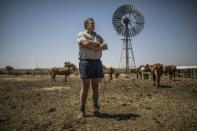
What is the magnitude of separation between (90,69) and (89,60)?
0.21 metres

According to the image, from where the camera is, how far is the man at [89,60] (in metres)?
4.80

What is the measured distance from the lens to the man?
189 inches

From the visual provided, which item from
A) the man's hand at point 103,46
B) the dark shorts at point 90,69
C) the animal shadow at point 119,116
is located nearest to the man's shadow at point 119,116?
the animal shadow at point 119,116

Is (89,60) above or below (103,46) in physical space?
below

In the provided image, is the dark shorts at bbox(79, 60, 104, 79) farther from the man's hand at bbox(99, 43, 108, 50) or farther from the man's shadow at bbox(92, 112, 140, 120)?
the man's shadow at bbox(92, 112, 140, 120)

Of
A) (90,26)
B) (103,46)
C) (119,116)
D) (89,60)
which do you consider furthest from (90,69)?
(119,116)

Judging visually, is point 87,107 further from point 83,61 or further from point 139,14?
point 139,14

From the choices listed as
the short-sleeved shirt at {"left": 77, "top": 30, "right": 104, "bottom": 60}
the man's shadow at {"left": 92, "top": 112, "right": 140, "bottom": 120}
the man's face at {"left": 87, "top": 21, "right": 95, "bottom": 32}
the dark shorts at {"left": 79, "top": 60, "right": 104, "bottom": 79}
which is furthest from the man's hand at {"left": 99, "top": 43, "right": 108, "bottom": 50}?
the man's shadow at {"left": 92, "top": 112, "right": 140, "bottom": 120}

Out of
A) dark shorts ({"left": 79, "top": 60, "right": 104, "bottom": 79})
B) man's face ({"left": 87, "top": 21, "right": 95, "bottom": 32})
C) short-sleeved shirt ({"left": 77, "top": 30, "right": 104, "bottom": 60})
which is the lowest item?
dark shorts ({"left": 79, "top": 60, "right": 104, "bottom": 79})

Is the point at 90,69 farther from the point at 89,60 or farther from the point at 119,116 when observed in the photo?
the point at 119,116

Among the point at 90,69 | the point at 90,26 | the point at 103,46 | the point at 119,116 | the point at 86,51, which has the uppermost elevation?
the point at 90,26

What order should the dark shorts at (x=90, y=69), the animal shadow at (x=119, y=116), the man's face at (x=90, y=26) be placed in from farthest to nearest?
1. the man's face at (x=90, y=26)
2. the dark shorts at (x=90, y=69)
3. the animal shadow at (x=119, y=116)

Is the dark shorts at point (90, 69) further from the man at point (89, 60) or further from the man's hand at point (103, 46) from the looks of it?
the man's hand at point (103, 46)

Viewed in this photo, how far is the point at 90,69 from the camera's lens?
483 cm
